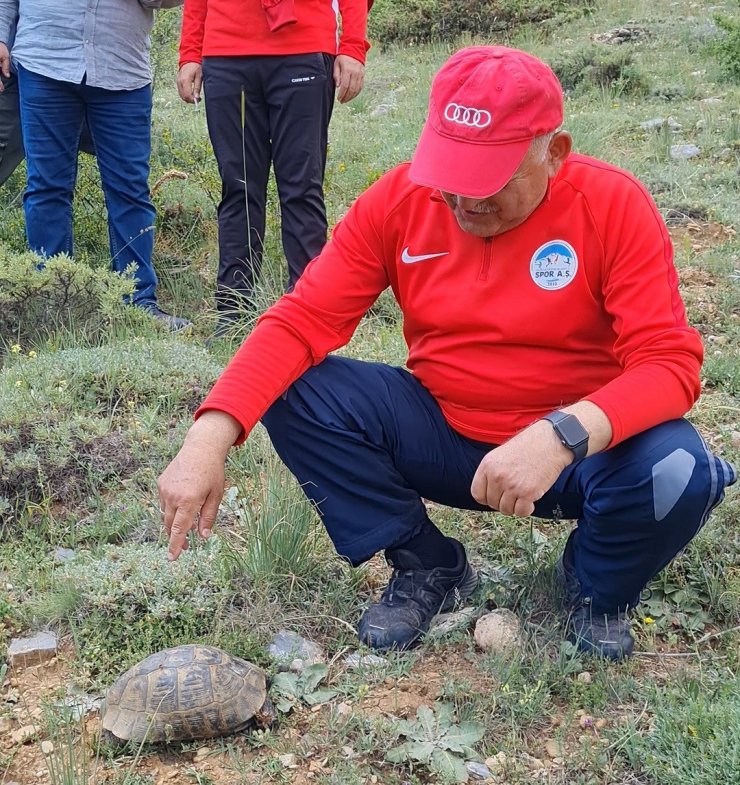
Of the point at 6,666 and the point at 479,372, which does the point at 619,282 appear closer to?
the point at 479,372

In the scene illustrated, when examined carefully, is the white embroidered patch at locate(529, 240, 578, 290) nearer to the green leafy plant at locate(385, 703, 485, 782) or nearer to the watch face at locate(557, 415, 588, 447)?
the watch face at locate(557, 415, 588, 447)

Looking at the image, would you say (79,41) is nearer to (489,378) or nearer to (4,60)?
(4,60)

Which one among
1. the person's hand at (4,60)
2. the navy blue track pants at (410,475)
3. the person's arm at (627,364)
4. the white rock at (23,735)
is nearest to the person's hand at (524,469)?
the person's arm at (627,364)

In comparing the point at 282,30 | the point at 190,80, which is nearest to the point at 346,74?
the point at 282,30

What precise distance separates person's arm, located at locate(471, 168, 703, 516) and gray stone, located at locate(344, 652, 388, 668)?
61 cm

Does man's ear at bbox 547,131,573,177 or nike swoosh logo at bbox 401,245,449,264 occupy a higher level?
man's ear at bbox 547,131,573,177

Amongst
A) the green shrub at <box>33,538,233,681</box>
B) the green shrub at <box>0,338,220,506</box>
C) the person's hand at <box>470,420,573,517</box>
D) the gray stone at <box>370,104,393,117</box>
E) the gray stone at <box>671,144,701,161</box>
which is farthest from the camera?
the gray stone at <box>370,104,393,117</box>

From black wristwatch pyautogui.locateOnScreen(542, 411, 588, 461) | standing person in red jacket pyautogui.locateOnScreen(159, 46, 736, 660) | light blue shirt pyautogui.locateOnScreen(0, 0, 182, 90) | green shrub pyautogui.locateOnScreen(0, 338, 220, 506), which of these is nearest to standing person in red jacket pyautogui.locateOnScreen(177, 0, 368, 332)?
light blue shirt pyautogui.locateOnScreen(0, 0, 182, 90)

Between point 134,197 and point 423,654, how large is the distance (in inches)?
114

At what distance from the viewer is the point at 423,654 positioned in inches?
106

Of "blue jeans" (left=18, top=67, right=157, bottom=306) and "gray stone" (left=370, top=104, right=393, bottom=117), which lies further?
"gray stone" (left=370, top=104, right=393, bottom=117)

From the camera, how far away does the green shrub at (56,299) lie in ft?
14.4

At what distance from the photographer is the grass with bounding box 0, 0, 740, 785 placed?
2307 millimetres

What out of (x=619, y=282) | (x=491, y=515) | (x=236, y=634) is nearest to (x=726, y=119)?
(x=491, y=515)
